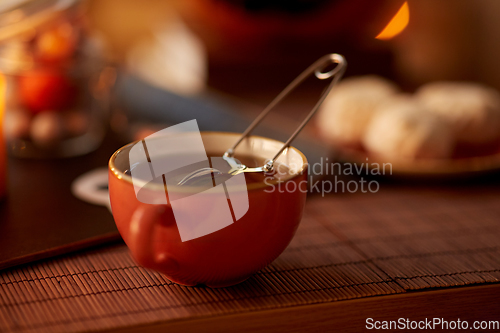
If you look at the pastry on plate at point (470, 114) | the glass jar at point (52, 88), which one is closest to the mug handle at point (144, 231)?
the glass jar at point (52, 88)

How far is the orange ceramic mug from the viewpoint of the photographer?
1.04 feet

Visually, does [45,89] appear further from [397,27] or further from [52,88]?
[397,27]

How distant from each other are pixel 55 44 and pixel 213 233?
1.35ft

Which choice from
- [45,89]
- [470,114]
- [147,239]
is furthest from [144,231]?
[470,114]

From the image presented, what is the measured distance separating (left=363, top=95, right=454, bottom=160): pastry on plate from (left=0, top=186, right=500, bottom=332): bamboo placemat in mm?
95

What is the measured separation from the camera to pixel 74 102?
2.16 feet

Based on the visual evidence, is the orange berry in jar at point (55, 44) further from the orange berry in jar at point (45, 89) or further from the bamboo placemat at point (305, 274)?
the bamboo placemat at point (305, 274)

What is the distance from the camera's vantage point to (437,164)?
0.61m

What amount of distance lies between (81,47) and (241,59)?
491 millimetres

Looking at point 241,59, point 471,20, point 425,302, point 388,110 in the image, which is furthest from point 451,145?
point 471,20

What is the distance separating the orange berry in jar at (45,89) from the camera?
62 cm

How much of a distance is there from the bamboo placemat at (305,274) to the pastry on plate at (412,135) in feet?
0.31

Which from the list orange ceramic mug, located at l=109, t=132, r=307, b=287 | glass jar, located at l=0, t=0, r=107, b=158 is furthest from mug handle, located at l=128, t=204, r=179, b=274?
glass jar, located at l=0, t=0, r=107, b=158

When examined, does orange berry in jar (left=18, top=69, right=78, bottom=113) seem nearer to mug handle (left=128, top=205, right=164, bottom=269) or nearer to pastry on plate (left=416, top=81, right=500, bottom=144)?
mug handle (left=128, top=205, right=164, bottom=269)
